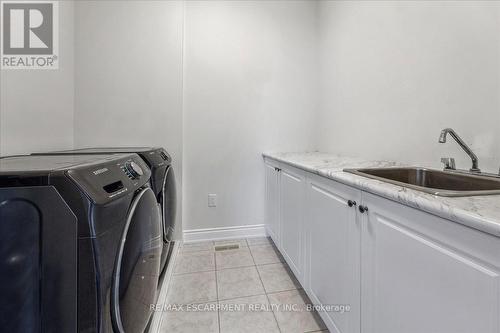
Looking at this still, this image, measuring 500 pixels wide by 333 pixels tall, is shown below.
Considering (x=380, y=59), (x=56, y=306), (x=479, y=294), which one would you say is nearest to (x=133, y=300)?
(x=56, y=306)

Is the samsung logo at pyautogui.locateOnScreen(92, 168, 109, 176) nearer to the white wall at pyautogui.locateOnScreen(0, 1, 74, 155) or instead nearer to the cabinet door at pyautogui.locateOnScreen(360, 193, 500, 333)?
the cabinet door at pyautogui.locateOnScreen(360, 193, 500, 333)

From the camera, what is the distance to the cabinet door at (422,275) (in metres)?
0.58

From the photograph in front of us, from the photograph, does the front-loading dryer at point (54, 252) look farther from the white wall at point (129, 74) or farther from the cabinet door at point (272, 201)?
the white wall at point (129, 74)

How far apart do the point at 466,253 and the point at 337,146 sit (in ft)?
6.02

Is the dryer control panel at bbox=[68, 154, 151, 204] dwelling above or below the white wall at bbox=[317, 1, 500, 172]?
below

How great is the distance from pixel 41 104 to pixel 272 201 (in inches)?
73.6

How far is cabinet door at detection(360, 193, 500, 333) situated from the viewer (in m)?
0.58

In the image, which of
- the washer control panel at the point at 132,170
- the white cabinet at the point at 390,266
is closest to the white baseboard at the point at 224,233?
the white cabinet at the point at 390,266

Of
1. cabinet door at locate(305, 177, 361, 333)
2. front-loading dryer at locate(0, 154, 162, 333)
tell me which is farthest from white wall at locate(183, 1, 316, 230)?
front-loading dryer at locate(0, 154, 162, 333)

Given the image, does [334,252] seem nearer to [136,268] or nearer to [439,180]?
[439,180]

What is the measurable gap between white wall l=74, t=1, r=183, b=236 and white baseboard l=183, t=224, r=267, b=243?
71 centimetres

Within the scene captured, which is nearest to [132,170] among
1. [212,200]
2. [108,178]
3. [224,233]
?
[108,178]

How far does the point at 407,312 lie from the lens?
2.59 feet

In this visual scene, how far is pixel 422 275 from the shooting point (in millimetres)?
734
